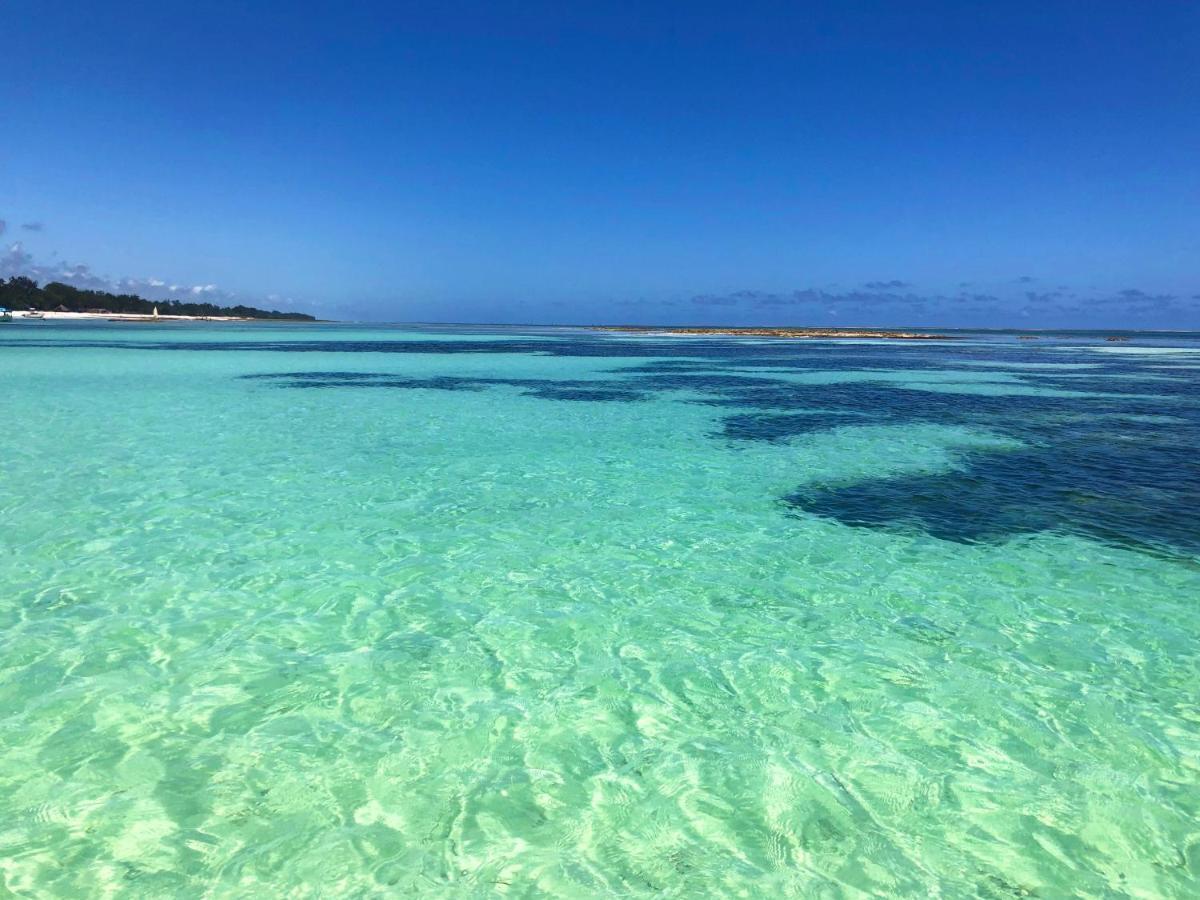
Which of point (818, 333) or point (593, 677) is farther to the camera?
point (818, 333)

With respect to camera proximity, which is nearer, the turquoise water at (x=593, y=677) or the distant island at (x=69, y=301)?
the turquoise water at (x=593, y=677)

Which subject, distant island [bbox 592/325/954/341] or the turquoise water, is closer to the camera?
the turquoise water

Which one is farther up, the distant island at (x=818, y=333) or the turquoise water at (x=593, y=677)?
the distant island at (x=818, y=333)

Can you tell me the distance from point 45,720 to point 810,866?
16.4 ft

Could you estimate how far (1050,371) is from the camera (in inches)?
1521

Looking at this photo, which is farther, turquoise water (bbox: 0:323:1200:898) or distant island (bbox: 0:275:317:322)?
distant island (bbox: 0:275:317:322)

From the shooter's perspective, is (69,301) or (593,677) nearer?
(593,677)

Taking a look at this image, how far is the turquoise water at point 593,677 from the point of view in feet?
12.1

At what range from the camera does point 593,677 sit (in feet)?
18.2

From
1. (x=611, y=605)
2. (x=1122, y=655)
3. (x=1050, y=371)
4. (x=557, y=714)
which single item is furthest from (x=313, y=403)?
(x=1050, y=371)

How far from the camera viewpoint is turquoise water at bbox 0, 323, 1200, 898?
12.1 ft

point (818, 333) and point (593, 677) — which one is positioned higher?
point (818, 333)

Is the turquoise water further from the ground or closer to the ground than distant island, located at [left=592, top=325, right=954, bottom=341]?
closer to the ground

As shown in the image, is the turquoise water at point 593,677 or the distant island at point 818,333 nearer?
the turquoise water at point 593,677
